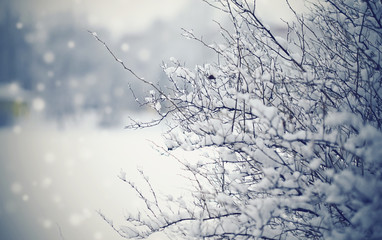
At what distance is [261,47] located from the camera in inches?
96.0

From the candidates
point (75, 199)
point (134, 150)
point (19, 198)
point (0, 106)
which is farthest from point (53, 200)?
point (0, 106)

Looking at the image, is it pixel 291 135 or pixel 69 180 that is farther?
pixel 69 180

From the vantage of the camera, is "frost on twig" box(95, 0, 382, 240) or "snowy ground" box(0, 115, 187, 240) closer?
"frost on twig" box(95, 0, 382, 240)

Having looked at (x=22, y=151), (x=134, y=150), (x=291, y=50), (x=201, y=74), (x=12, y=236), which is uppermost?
(x=22, y=151)

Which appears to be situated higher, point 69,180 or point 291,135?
point 69,180

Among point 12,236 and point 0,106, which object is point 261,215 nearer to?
point 12,236

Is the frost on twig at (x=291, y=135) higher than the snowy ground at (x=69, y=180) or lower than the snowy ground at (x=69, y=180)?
lower

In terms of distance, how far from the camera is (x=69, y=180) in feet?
42.8

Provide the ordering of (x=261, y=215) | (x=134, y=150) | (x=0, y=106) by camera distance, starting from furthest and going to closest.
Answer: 1. (x=0, y=106)
2. (x=134, y=150)
3. (x=261, y=215)

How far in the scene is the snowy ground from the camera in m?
8.37

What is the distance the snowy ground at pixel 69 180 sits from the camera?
329 inches

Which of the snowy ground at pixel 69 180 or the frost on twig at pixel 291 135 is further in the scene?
the snowy ground at pixel 69 180

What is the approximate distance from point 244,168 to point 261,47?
4.27 ft

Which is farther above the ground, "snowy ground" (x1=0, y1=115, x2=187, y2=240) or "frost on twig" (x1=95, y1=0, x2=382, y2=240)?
"snowy ground" (x1=0, y1=115, x2=187, y2=240)
